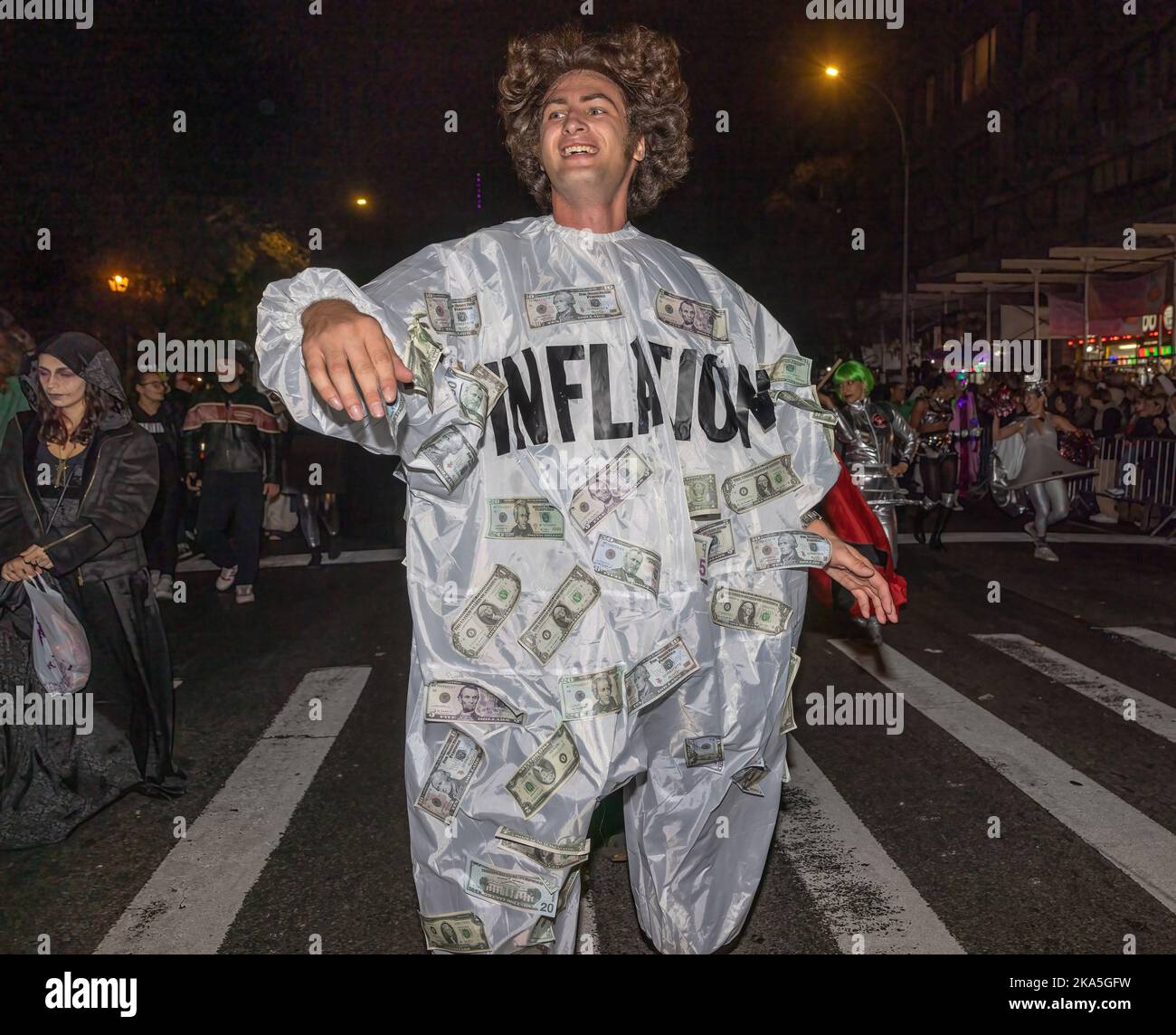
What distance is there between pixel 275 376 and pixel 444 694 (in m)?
0.73

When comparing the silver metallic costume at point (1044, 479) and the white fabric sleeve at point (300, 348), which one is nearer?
the white fabric sleeve at point (300, 348)

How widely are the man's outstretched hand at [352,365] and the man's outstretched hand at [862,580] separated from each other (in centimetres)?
129

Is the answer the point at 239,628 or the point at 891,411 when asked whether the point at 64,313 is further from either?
the point at 891,411

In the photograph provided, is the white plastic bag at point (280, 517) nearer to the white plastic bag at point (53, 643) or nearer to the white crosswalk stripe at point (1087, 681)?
the white crosswalk stripe at point (1087, 681)

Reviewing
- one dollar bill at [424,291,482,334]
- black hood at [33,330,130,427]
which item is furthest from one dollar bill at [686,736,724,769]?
black hood at [33,330,130,427]

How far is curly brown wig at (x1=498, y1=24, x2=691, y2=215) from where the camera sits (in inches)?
111

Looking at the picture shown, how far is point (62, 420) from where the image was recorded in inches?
190

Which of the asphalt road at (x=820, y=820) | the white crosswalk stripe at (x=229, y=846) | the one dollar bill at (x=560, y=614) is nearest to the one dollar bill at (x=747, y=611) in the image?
the one dollar bill at (x=560, y=614)

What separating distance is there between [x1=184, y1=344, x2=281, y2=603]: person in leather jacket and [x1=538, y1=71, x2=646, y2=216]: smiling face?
6998 mm

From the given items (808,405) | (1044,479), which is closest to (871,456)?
(1044,479)

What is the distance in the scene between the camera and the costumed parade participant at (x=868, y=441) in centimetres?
873

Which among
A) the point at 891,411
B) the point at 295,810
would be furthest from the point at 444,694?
the point at 891,411

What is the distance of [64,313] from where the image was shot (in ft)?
62.0

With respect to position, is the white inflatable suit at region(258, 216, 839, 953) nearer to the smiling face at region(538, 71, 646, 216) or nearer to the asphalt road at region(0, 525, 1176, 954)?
the smiling face at region(538, 71, 646, 216)
